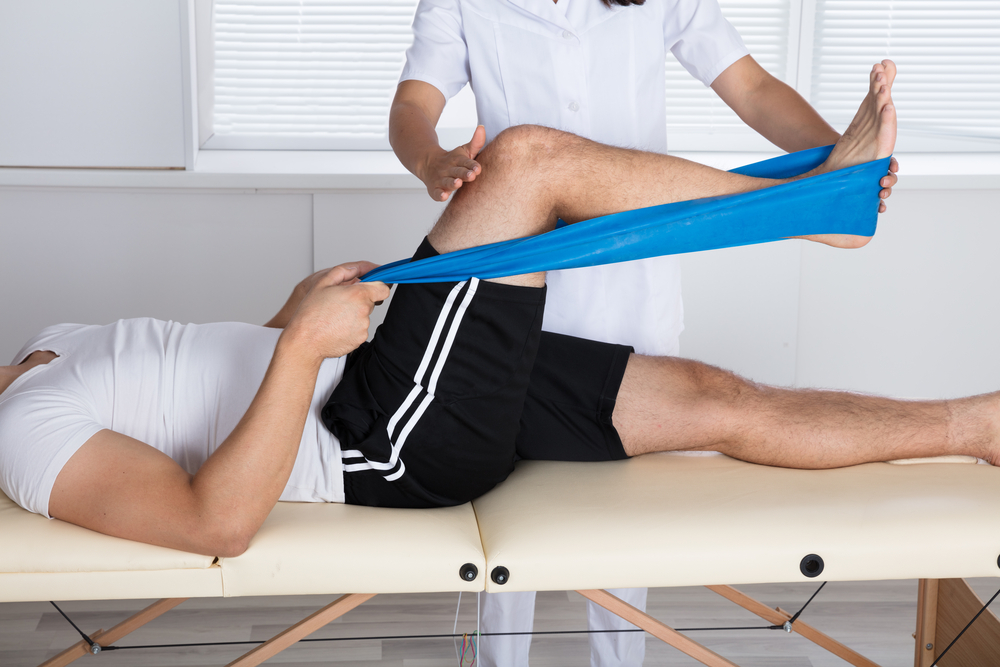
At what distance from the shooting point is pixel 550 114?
1.55 meters

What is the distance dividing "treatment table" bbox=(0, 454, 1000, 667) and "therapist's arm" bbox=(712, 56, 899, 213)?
1.87ft

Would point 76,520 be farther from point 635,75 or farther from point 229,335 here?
point 635,75

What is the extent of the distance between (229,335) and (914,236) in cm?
224

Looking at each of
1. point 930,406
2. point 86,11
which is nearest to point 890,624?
point 930,406

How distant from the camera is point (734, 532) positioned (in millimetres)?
1162

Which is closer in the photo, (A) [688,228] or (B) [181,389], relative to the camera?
(A) [688,228]

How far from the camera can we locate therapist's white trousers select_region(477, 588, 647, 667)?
1.62 m

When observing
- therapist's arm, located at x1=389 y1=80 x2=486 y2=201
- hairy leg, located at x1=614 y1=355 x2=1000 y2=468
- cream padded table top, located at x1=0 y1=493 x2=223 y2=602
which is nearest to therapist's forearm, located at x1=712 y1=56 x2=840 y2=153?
hairy leg, located at x1=614 y1=355 x2=1000 y2=468

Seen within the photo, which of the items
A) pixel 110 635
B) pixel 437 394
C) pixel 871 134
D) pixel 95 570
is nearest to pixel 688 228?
pixel 871 134

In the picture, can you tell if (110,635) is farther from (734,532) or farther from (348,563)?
(734,532)

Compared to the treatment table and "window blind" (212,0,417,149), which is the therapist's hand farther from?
"window blind" (212,0,417,149)

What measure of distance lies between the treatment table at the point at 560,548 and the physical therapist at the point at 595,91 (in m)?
0.31

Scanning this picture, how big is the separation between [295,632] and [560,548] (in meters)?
0.40

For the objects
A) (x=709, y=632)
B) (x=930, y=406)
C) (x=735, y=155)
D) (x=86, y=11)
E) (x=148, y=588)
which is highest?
(x=86, y=11)
